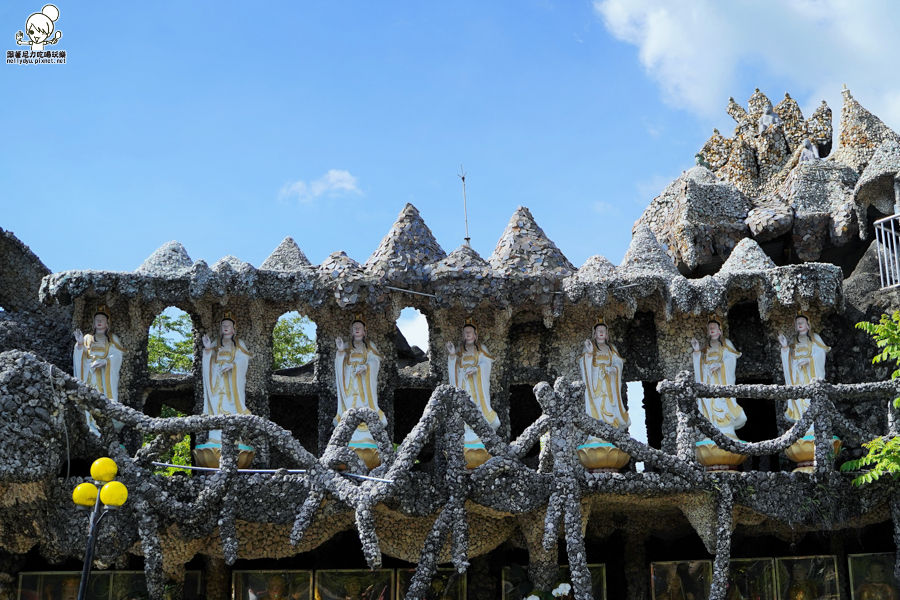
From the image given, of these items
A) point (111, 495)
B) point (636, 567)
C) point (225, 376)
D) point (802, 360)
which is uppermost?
point (802, 360)

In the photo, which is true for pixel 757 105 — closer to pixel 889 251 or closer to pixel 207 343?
pixel 889 251

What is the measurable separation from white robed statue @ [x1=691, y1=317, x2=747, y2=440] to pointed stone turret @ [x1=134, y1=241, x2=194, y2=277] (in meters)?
7.42

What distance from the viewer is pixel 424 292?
14.6 metres

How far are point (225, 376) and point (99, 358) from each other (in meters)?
1.73

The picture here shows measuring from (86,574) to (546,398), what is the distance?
5.45m

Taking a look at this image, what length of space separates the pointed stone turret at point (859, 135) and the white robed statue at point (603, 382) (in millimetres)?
6450

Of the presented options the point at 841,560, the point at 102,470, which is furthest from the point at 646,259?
the point at 102,470

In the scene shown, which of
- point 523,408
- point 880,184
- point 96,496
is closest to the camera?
point 96,496

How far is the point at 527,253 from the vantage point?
14891 mm

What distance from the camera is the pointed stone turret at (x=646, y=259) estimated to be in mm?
15164

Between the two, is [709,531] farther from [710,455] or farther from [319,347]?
[319,347]

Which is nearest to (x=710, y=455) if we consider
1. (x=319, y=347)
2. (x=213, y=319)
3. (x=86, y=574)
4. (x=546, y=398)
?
(x=546, y=398)

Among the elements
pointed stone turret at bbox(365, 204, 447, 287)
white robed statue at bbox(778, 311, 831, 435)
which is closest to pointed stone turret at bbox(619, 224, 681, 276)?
white robed statue at bbox(778, 311, 831, 435)

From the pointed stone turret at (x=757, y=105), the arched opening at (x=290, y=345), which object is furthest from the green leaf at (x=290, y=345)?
the pointed stone turret at (x=757, y=105)
